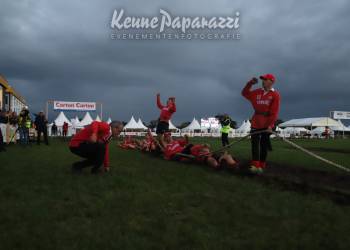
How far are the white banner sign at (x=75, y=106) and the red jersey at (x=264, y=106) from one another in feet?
87.6

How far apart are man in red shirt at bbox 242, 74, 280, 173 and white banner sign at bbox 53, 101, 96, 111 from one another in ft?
87.5

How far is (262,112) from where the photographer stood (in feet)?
24.4

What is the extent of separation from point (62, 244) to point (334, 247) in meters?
2.33

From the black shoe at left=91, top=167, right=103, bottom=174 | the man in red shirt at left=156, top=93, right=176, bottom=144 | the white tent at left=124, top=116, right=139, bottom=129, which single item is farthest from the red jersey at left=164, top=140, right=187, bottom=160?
the white tent at left=124, top=116, right=139, bottom=129

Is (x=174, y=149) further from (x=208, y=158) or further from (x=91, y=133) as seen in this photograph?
(x=91, y=133)

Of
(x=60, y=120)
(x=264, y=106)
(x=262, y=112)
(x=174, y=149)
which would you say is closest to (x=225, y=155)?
(x=262, y=112)

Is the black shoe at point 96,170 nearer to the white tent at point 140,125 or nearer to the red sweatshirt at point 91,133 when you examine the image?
the red sweatshirt at point 91,133

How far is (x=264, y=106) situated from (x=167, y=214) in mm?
4103

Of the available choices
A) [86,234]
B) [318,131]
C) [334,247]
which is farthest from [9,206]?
[318,131]

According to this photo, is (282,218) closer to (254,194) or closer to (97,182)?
(254,194)

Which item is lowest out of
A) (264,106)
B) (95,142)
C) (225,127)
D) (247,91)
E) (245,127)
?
(95,142)

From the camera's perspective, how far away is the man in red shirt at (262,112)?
729cm

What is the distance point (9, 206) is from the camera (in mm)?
4230

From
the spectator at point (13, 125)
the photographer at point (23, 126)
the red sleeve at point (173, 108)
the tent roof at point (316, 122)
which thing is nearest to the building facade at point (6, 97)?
the spectator at point (13, 125)
